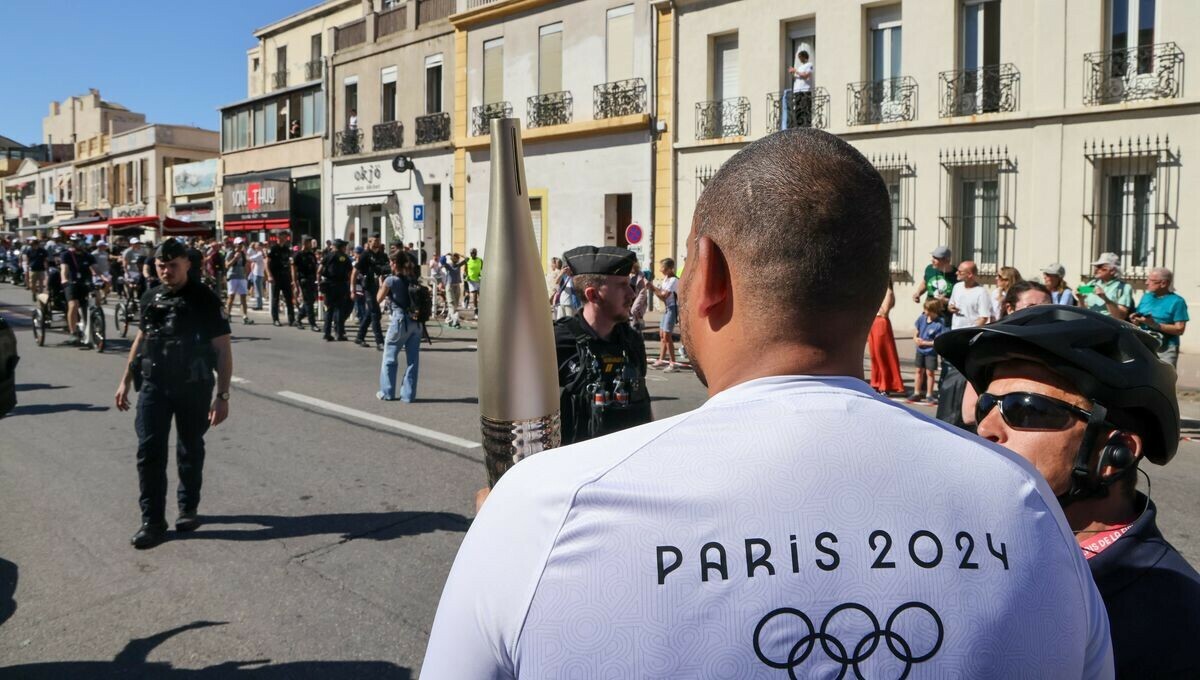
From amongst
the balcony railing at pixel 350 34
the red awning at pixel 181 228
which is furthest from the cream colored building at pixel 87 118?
the balcony railing at pixel 350 34

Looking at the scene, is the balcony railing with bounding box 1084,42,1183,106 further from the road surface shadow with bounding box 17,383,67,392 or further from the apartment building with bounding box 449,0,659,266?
the road surface shadow with bounding box 17,383,67,392

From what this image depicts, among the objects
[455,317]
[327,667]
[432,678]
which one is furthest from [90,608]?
[455,317]

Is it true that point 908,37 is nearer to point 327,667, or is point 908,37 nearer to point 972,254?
point 972,254

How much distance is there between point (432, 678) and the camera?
1096 mm

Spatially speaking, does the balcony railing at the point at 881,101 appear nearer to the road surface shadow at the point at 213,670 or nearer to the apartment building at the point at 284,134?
the road surface shadow at the point at 213,670

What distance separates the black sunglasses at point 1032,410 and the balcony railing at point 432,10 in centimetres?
2783

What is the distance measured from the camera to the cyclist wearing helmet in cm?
177

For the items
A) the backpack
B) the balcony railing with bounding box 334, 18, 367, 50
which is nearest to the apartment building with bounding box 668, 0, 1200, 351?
the backpack

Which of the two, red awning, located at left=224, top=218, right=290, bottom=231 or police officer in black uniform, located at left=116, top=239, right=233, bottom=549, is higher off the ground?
red awning, located at left=224, top=218, right=290, bottom=231

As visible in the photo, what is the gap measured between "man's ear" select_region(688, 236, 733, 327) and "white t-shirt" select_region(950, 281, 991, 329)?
9354 mm

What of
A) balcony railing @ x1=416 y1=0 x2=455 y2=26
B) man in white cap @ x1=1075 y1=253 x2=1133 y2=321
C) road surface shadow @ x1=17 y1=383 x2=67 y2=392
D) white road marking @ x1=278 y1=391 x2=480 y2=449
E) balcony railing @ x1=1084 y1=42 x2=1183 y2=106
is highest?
balcony railing @ x1=416 y1=0 x2=455 y2=26

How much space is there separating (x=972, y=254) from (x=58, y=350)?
15909mm

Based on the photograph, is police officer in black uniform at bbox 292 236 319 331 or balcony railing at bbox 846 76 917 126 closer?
balcony railing at bbox 846 76 917 126

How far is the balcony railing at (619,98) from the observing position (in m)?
22.6
